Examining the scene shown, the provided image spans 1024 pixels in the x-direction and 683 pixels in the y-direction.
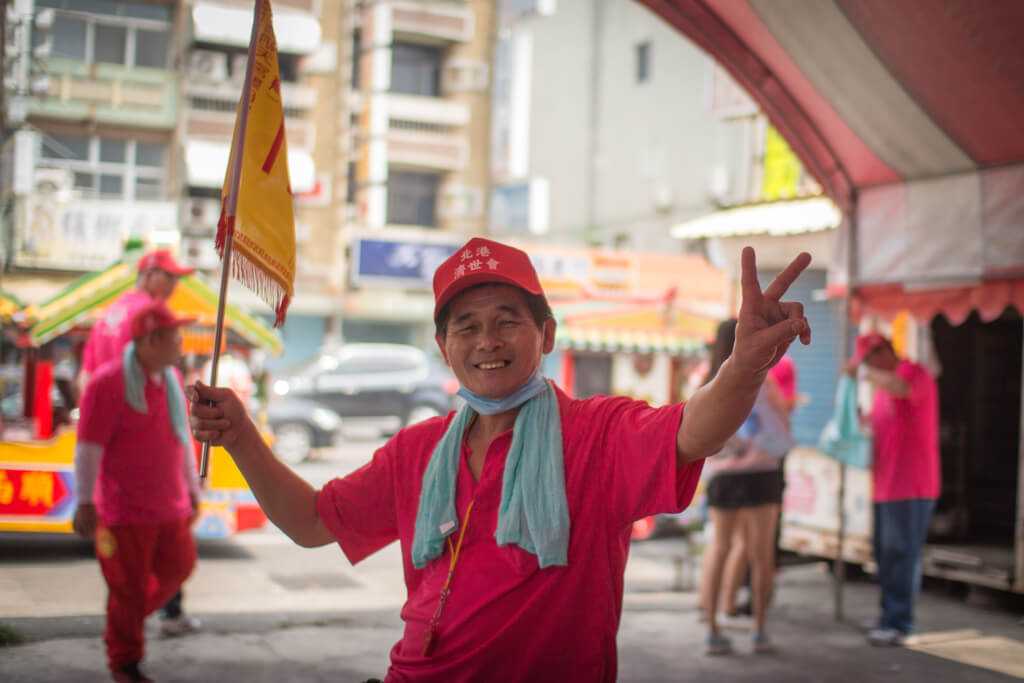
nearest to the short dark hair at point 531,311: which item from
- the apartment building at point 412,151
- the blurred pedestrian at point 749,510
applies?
the blurred pedestrian at point 749,510

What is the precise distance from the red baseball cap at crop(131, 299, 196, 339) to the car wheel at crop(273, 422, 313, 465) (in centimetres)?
1239

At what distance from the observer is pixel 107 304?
908cm

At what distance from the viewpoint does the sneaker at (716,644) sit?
598 cm

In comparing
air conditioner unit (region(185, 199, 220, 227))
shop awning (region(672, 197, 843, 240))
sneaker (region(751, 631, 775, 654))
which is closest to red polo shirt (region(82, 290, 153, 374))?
sneaker (region(751, 631, 775, 654))

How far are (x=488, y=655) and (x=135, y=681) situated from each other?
308 cm

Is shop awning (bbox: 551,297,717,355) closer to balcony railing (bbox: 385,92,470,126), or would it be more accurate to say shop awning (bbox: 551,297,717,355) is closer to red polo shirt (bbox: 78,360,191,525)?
red polo shirt (bbox: 78,360,191,525)

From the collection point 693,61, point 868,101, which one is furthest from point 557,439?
point 693,61

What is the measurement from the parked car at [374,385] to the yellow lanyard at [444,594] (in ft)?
58.8

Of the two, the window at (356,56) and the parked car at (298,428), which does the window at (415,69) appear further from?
the parked car at (298,428)

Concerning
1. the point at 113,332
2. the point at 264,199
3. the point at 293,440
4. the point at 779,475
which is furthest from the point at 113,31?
the point at 264,199

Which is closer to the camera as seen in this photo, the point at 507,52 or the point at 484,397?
the point at 484,397

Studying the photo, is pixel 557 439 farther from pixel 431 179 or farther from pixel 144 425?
pixel 431 179

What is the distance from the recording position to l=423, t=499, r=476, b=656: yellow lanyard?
2336 mm

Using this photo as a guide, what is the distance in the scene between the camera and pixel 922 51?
16.9 ft
